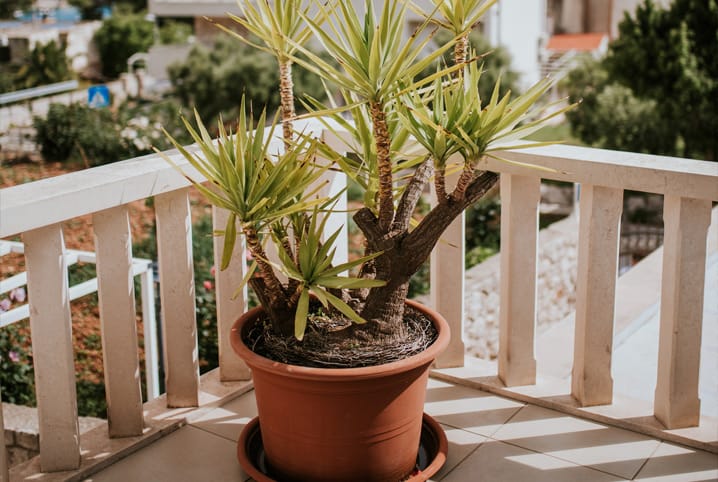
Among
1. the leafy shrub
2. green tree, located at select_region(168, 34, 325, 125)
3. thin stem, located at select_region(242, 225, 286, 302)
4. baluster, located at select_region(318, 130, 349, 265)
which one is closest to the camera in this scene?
thin stem, located at select_region(242, 225, 286, 302)

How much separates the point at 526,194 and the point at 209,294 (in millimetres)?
3404

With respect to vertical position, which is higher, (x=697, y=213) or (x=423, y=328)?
(x=697, y=213)

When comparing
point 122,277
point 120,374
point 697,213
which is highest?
point 697,213

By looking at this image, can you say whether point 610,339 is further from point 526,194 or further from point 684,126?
A: point 684,126

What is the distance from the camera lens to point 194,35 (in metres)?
34.8

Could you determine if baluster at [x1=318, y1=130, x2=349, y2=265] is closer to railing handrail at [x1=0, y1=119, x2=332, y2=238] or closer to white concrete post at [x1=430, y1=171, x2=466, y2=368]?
white concrete post at [x1=430, y1=171, x2=466, y2=368]

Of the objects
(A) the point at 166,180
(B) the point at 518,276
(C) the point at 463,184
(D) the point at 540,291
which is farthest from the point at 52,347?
(D) the point at 540,291

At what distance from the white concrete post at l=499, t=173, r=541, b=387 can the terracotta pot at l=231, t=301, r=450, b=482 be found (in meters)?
0.51

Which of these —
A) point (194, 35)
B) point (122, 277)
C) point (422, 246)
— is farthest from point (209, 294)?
point (194, 35)

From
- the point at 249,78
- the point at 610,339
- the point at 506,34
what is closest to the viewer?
the point at 610,339

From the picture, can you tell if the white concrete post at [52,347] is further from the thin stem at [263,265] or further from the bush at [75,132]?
the bush at [75,132]

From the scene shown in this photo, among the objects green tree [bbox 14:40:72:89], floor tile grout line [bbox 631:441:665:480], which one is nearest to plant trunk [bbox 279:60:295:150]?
floor tile grout line [bbox 631:441:665:480]

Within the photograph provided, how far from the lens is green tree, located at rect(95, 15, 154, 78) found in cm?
3628

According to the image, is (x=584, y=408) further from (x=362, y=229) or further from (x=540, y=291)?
(x=540, y=291)
